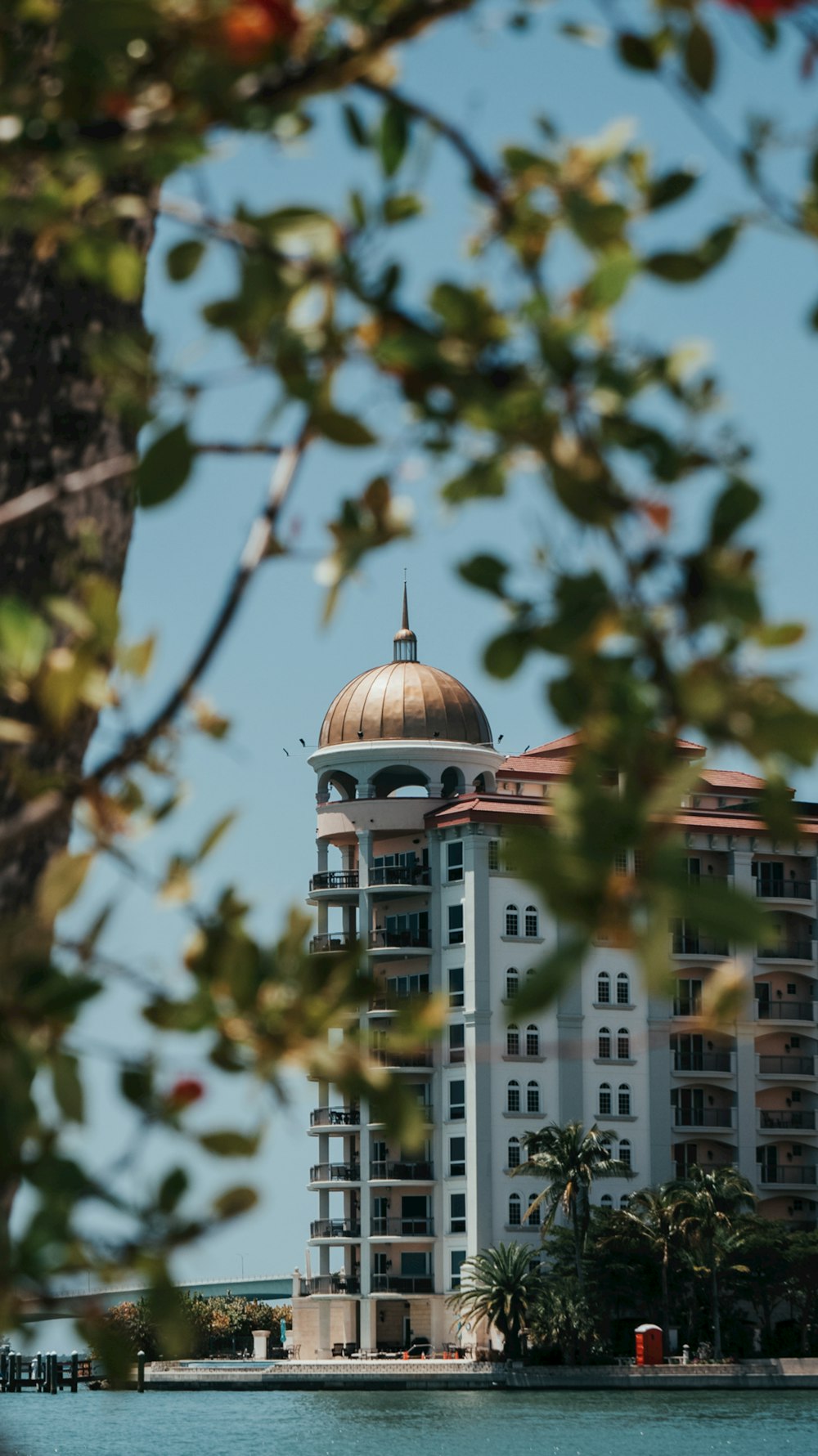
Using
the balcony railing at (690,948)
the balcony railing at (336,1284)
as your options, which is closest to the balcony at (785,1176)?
the balcony railing at (690,948)

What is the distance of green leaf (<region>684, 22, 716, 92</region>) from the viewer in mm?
2193

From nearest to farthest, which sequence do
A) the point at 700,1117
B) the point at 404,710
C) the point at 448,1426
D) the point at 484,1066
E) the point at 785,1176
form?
the point at 448,1426 < the point at 484,1066 < the point at 700,1117 < the point at 785,1176 < the point at 404,710

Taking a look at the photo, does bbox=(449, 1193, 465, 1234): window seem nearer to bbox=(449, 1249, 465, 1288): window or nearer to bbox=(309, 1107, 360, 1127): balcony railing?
bbox=(449, 1249, 465, 1288): window

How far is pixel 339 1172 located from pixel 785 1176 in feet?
47.3

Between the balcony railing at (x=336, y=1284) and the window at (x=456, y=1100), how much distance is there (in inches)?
250

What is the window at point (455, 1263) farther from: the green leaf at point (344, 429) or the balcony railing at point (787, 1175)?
the green leaf at point (344, 429)

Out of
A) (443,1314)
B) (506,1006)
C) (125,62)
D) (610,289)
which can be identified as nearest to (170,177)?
(125,62)

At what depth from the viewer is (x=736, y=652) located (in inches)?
76.4

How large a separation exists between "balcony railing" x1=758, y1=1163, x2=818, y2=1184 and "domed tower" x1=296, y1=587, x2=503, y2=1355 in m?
10.3

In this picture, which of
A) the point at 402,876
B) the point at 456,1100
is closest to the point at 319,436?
the point at 456,1100

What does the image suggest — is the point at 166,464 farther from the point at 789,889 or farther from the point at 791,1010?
the point at 789,889

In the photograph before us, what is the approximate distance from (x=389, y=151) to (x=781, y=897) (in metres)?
68.8

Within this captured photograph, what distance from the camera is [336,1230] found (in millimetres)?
67500

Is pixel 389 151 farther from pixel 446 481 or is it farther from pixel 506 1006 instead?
pixel 506 1006
